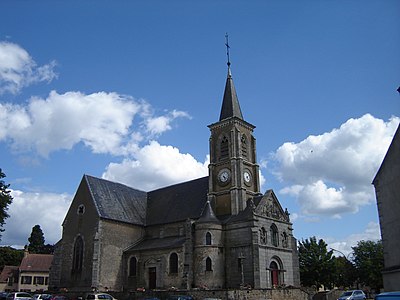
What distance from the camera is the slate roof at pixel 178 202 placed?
146ft

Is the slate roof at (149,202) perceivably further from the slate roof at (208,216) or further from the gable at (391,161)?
the gable at (391,161)

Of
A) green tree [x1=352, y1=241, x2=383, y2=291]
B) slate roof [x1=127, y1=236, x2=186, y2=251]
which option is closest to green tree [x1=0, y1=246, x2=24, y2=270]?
slate roof [x1=127, y1=236, x2=186, y2=251]

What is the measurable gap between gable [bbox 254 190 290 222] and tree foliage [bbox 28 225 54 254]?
61730 millimetres

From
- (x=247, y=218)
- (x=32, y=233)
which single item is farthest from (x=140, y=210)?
(x=32, y=233)

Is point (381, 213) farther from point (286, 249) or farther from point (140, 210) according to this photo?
point (140, 210)

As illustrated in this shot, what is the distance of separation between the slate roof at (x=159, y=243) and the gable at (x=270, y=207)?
8235 millimetres

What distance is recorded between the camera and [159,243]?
43562 millimetres

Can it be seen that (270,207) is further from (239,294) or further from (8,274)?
(8,274)

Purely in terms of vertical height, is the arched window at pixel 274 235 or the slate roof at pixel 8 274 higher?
the arched window at pixel 274 235

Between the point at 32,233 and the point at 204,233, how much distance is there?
62670 millimetres

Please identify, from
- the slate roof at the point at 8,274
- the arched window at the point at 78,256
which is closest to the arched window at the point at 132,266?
the arched window at the point at 78,256

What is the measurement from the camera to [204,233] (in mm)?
39438

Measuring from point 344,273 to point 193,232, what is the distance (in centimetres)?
2327

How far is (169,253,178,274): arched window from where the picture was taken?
40281 millimetres
